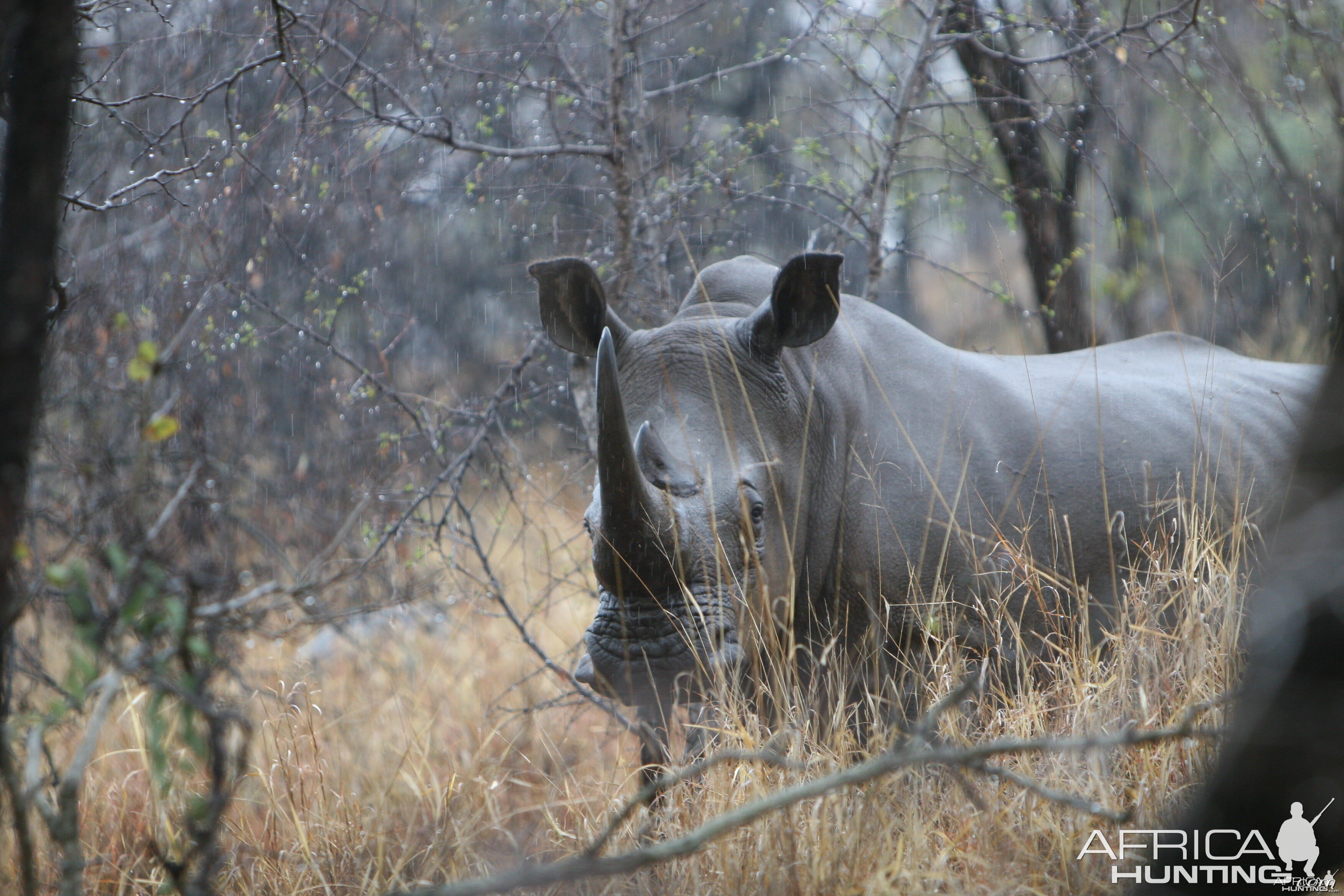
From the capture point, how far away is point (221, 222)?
5270 mm

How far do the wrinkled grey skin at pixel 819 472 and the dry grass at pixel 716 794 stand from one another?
0.28 metres

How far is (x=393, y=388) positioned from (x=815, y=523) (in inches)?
86.3

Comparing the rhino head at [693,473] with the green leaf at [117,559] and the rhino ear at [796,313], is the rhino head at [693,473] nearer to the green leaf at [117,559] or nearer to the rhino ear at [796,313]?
the rhino ear at [796,313]

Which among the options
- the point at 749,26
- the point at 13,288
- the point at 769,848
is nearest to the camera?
the point at 13,288

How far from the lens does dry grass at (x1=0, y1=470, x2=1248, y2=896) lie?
7.73 feet

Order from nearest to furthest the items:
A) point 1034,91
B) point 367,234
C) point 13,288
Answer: point 13,288, point 367,234, point 1034,91

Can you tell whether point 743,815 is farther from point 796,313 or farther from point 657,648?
point 796,313

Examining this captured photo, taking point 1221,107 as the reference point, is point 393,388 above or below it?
below

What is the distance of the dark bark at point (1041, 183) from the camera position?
598 centimetres

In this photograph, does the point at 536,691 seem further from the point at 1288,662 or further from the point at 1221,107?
the point at 1221,107

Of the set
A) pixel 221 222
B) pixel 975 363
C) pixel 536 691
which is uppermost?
pixel 221 222

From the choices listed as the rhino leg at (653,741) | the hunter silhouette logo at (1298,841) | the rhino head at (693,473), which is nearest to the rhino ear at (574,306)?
the rhino head at (693,473)

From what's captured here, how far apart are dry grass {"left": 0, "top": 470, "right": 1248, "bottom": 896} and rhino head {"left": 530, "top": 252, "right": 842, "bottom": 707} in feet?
1.01

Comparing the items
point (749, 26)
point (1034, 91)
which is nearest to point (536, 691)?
point (1034, 91)
